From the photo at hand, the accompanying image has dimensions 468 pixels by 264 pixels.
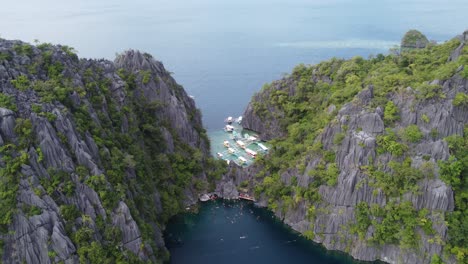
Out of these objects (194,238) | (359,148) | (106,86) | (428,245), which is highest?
(106,86)

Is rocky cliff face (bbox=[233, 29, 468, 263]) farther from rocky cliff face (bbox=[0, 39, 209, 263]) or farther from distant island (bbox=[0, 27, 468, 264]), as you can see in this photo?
rocky cliff face (bbox=[0, 39, 209, 263])

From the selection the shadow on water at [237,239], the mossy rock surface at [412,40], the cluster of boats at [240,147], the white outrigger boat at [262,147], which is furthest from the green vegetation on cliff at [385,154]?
the mossy rock surface at [412,40]

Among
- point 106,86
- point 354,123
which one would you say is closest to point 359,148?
point 354,123

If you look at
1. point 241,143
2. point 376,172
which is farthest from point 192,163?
point 376,172

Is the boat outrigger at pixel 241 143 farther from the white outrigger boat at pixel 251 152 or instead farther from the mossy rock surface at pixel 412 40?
the mossy rock surface at pixel 412 40

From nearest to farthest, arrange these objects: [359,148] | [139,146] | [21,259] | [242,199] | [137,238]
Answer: [21,259] < [137,238] < [359,148] < [139,146] < [242,199]

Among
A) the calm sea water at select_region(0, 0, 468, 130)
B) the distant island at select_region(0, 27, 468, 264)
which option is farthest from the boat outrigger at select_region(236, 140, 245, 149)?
the calm sea water at select_region(0, 0, 468, 130)

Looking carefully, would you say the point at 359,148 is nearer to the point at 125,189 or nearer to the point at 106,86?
the point at 125,189
